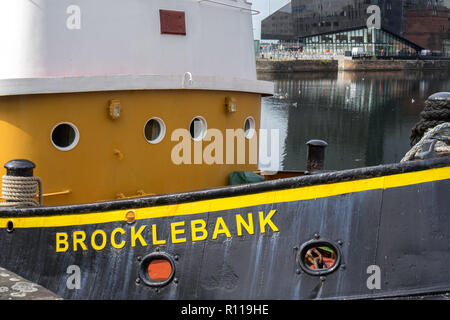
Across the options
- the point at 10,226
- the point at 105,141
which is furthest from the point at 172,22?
the point at 10,226

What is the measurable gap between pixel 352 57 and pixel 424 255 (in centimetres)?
10906

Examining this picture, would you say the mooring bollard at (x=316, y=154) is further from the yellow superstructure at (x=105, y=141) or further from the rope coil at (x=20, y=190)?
the rope coil at (x=20, y=190)

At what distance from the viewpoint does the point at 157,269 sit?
230 inches

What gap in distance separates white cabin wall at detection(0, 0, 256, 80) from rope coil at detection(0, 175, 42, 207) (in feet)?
4.07

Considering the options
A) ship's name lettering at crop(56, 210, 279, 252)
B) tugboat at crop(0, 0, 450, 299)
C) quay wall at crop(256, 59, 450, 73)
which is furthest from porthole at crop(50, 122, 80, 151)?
quay wall at crop(256, 59, 450, 73)

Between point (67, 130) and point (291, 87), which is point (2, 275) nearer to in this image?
point (67, 130)

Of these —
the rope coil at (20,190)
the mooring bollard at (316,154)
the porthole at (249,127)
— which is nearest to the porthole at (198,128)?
the porthole at (249,127)

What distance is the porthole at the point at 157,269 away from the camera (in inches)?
→ 227

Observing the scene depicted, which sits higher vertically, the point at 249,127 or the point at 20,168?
the point at 249,127

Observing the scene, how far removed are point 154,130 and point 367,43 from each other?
11601cm

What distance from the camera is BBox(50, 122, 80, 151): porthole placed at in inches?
287

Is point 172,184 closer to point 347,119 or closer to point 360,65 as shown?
point 347,119

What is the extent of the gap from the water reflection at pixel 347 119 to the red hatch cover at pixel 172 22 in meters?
18.8
